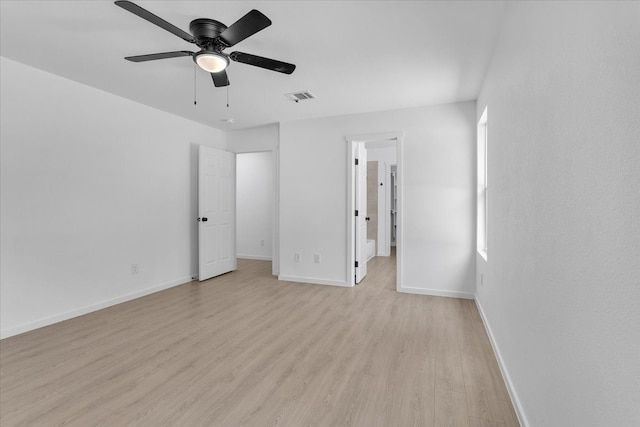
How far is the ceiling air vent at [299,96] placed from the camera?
3.73 metres

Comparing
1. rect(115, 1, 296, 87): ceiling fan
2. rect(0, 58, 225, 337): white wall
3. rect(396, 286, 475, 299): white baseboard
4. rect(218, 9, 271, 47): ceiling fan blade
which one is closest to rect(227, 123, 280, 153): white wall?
rect(0, 58, 225, 337): white wall

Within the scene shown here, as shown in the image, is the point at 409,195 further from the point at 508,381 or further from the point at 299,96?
the point at 508,381

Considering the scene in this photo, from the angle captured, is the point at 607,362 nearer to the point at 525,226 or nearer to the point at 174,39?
the point at 525,226

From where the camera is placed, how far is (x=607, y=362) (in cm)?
85

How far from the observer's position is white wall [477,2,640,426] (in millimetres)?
773

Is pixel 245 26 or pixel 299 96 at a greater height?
pixel 299 96

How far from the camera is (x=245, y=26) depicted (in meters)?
1.95

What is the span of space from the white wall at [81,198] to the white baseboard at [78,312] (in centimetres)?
1

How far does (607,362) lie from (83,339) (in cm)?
361

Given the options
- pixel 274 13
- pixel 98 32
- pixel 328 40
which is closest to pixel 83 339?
pixel 98 32

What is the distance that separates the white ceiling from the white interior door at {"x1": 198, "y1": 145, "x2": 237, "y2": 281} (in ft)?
4.10

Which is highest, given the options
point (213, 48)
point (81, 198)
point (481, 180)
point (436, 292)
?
point (213, 48)

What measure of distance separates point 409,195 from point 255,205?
3924 millimetres

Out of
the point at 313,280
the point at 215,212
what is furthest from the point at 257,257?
the point at 313,280
